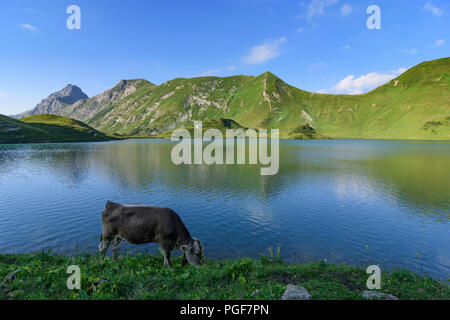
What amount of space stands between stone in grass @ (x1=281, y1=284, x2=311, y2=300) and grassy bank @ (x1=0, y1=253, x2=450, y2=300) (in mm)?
351

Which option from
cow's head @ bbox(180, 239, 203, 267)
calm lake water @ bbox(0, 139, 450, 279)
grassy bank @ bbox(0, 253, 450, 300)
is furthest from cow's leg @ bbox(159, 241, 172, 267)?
calm lake water @ bbox(0, 139, 450, 279)

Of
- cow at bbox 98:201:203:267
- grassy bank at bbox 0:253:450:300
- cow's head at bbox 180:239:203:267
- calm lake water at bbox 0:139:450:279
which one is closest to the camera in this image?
grassy bank at bbox 0:253:450:300

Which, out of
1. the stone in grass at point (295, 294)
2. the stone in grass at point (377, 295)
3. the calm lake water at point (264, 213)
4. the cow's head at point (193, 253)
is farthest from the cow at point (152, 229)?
the stone in grass at point (377, 295)

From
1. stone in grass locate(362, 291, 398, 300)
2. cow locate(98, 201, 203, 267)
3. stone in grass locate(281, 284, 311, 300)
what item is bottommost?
stone in grass locate(362, 291, 398, 300)

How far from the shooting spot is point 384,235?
23594mm

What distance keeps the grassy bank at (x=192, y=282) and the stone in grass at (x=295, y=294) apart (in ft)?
1.15

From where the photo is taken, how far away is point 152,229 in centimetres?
1277

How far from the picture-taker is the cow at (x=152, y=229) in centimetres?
1267

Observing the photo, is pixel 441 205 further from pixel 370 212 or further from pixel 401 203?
pixel 370 212

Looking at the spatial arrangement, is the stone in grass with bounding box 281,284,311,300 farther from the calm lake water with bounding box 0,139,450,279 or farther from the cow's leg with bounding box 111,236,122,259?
the cow's leg with bounding box 111,236,122,259

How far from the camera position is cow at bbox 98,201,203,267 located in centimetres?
1267
